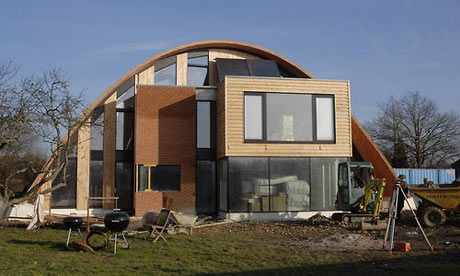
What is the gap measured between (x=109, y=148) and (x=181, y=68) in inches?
205

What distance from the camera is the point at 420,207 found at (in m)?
16.3

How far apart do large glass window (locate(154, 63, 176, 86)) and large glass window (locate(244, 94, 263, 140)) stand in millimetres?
5063

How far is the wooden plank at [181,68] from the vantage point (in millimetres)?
23078

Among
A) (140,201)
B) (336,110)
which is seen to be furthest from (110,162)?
(336,110)

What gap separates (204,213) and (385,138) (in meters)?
26.6

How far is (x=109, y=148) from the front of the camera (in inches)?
834

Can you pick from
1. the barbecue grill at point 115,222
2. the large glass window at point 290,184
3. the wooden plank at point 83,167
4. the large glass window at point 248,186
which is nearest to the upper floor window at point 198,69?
the wooden plank at point 83,167

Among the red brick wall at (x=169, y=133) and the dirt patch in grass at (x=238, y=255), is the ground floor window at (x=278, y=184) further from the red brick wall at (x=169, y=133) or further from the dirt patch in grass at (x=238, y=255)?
the dirt patch in grass at (x=238, y=255)

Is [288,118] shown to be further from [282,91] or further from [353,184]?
[353,184]

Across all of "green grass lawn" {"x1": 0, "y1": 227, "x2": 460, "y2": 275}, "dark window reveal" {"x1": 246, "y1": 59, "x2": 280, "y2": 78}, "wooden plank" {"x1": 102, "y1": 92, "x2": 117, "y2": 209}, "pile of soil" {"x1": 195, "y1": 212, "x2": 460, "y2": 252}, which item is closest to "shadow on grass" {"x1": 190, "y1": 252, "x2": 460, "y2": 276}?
"green grass lawn" {"x1": 0, "y1": 227, "x2": 460, "y2": 275}

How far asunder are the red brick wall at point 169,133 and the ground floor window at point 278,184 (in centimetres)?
175

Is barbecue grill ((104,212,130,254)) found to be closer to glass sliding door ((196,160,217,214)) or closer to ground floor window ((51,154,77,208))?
glass sliding door ((196,160,217,214))

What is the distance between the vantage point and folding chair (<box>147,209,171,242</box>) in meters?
13.2

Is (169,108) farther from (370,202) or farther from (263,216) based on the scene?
(370,202)
